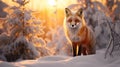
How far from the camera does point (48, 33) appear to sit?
319 inches

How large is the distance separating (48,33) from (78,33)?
9.82 feet

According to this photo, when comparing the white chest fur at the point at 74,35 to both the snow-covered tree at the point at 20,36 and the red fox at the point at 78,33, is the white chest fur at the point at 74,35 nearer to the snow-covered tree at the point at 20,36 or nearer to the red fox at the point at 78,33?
the red fox at the point at 78,33

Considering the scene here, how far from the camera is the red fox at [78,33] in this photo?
5.16m

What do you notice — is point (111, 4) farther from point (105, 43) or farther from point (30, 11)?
point (30, 11)

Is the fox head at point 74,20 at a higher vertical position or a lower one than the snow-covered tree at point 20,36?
higher

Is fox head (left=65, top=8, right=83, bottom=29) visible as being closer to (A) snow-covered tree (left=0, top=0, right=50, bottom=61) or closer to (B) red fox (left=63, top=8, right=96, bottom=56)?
(B) red fox (left=63, top=8, right=96, bottom=56)

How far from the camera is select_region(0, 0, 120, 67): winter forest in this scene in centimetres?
348

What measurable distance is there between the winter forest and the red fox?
1.17 feet

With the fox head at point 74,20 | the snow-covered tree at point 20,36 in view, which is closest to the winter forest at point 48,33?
the snow-covered tree at point 20,36

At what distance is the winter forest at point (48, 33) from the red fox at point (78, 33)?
1.17ft

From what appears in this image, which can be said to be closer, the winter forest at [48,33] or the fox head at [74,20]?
the winter forest at [48,33]

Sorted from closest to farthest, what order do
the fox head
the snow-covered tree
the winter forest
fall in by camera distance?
the winter forest → the fox head → the snow-covered tree

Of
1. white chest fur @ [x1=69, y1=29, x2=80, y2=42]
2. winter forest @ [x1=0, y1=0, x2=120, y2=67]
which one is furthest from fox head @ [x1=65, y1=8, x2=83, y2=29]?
winter forest @ [x1=0, y1=0, x2=120, y2=67]

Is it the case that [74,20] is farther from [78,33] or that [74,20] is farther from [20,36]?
[20,36]
